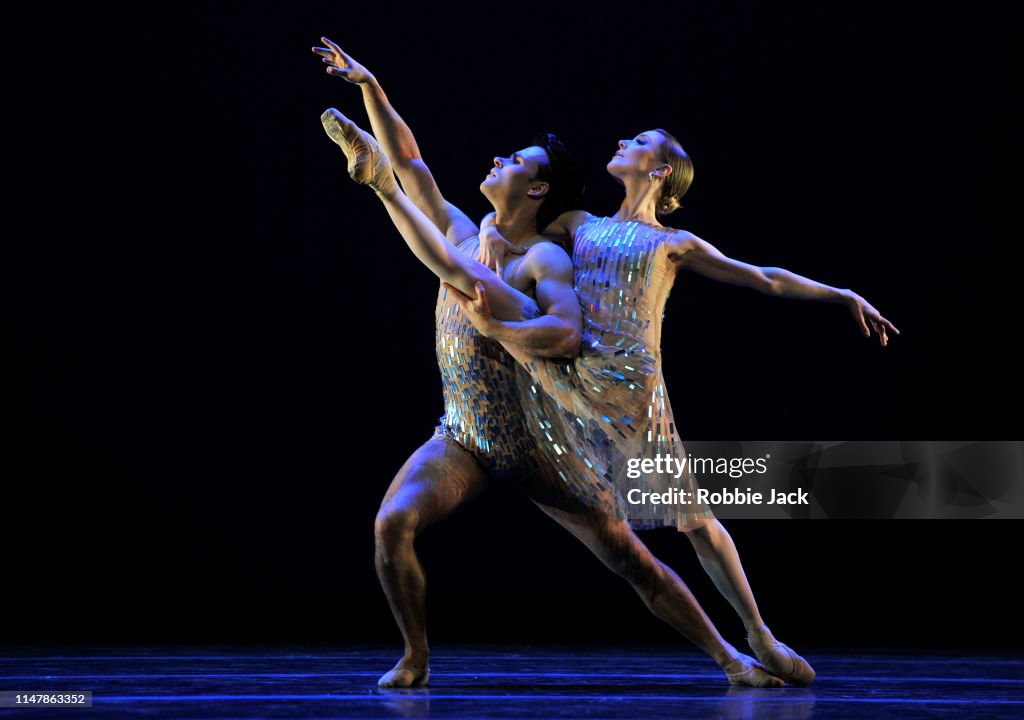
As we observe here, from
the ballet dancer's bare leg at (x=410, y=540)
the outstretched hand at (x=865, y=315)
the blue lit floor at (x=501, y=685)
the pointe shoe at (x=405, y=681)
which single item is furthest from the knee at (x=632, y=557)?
the outstretched hand at (x=865, y=315)

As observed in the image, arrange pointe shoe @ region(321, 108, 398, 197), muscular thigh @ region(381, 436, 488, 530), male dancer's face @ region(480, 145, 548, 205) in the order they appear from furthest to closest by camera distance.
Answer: male dancer's face @ region(480, 145, 548, 205) → muscular thigh @ region(381, 436, 488, 530) → pointe shoe @ region(321, 108, 398, 197)

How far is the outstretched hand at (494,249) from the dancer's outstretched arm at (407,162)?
6.2 inches

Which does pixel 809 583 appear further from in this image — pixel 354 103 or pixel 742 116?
pixel 354 103

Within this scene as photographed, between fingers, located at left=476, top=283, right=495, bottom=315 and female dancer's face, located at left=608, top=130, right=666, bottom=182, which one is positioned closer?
fingers, located at left=476, top=283, right=495, bottom=315

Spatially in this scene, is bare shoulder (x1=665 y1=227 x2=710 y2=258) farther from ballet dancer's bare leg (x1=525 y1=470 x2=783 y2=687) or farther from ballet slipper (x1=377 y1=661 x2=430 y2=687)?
ballet slipper (x1=377 y1=661 x2=430 y2=687)

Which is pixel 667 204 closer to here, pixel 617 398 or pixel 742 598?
pixel 617 398

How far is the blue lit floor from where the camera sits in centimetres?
220

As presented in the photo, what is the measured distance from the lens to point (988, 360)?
4.83m

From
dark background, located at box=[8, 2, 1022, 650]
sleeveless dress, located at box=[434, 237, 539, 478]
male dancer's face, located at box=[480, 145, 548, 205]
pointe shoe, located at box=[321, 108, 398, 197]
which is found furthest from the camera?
dark background, located at box=[8, 2, 1022, 650]

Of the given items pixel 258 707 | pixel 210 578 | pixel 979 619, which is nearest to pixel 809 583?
pixel 979 619

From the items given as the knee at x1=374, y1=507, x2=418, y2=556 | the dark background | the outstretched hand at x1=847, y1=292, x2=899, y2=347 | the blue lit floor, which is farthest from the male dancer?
the dark background

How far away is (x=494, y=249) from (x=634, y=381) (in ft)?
1.44

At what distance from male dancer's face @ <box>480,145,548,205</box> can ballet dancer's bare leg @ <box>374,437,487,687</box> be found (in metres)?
0.64

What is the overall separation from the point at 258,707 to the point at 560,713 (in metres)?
0.54
